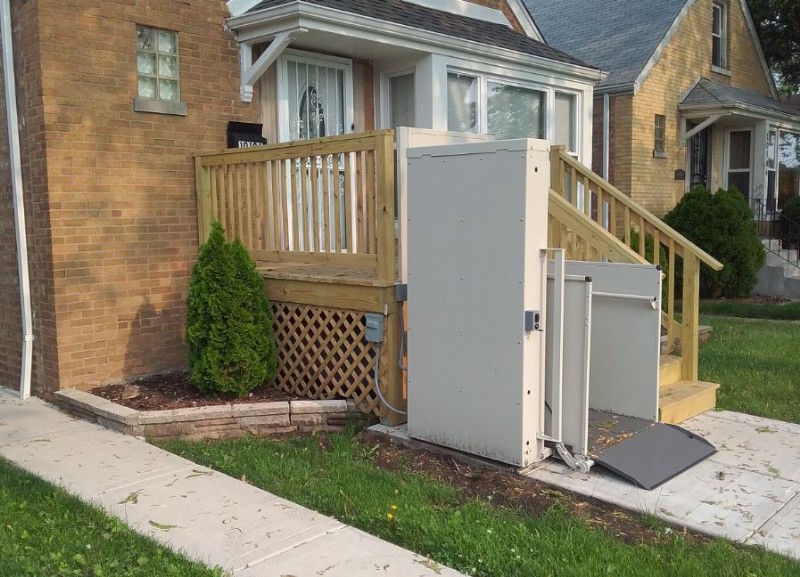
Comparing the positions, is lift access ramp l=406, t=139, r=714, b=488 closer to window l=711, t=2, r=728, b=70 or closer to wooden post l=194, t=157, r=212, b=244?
wooden post l=194, t=157, r=212, b=244

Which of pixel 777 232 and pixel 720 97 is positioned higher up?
pixel 720 97

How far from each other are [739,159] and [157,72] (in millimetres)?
14157

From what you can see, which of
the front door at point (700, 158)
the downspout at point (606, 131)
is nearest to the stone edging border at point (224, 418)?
the downspout at point (606, 131)

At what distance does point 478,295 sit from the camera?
4.80m

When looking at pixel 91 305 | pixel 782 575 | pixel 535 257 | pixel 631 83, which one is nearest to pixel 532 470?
pixel 535 257

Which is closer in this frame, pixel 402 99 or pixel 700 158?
pixel 402 99

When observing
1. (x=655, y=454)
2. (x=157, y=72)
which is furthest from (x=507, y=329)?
(x=157, y=72)

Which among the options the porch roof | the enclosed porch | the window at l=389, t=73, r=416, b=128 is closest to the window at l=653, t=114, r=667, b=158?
the porch roof

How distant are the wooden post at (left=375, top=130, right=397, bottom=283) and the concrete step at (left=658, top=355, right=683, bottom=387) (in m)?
2.28

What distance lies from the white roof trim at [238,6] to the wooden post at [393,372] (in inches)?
137

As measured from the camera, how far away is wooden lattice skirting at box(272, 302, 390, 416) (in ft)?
19.2

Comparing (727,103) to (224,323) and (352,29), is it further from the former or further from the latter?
(224,323)

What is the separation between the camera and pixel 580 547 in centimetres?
362

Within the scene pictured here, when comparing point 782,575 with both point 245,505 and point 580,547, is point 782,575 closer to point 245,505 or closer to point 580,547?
point 580,547
